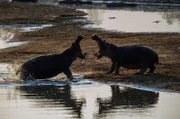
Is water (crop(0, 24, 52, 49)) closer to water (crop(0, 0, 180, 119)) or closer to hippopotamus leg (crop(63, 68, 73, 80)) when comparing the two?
water (crop(0, 0, 180, 119))

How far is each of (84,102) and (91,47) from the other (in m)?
10.6

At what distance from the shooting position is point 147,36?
92.8 feet

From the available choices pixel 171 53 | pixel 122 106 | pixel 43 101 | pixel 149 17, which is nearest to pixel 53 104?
pixel 43 101

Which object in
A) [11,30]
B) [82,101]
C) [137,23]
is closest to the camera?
[82,101]

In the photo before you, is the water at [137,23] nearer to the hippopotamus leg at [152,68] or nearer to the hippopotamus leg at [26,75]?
the hippopotamus leg at [152,68]

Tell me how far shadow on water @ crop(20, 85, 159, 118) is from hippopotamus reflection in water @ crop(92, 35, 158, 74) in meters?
1.94

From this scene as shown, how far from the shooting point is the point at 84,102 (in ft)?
43.0

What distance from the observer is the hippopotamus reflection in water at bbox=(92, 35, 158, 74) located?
653 inches

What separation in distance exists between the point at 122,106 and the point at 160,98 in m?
1.25

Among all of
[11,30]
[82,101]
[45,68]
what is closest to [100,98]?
[82,101]

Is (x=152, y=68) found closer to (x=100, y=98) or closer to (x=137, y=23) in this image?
Answer: (x=100, y=98)

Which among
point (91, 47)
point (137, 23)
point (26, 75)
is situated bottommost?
point (137, 23)

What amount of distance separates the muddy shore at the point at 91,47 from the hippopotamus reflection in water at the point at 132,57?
0.32 m

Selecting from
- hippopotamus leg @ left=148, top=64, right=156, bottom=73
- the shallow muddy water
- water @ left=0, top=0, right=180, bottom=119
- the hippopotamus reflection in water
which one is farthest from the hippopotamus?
hippopotamus leg @ left=148, top=64, right=156, bottom=73
